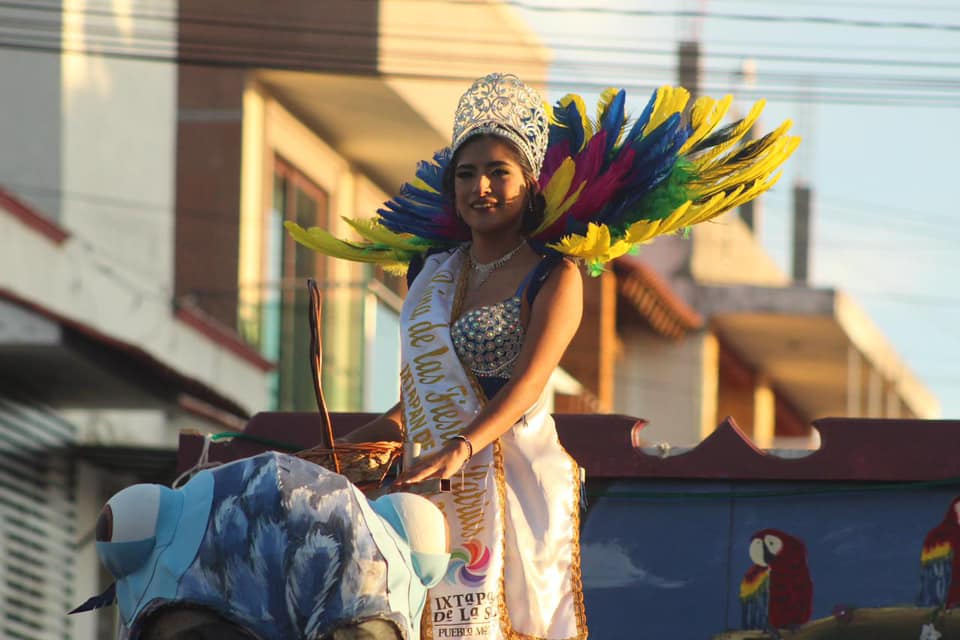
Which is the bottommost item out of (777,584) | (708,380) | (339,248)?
(777,584)

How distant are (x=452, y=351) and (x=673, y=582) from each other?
2242 millimetres

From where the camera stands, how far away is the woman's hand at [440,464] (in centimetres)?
456

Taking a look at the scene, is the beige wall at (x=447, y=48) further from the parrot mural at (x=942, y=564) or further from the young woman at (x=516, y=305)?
the young woman at (x=516, y=305)

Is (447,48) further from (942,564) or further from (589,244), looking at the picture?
(589,244)

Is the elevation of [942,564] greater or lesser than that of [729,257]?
lesser

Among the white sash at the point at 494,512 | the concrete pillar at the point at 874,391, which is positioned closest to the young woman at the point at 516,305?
the white sash at the point at 494,512

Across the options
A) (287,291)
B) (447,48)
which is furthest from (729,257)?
(287,291)

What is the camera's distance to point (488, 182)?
5.13 metres

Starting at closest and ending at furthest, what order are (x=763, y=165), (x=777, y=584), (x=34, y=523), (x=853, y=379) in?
(x=763, y=165) → (x=777, y=584) → (x=34, y=523) → (x=853, y=379)

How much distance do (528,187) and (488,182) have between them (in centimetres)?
13

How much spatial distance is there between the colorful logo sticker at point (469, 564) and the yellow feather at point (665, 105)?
4.21 feet

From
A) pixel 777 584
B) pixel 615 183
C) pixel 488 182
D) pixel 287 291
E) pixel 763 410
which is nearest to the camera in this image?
pixel 488 182

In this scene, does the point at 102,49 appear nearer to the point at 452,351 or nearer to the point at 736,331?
the point at 452,351

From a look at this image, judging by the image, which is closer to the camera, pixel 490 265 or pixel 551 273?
pixel 551 273
